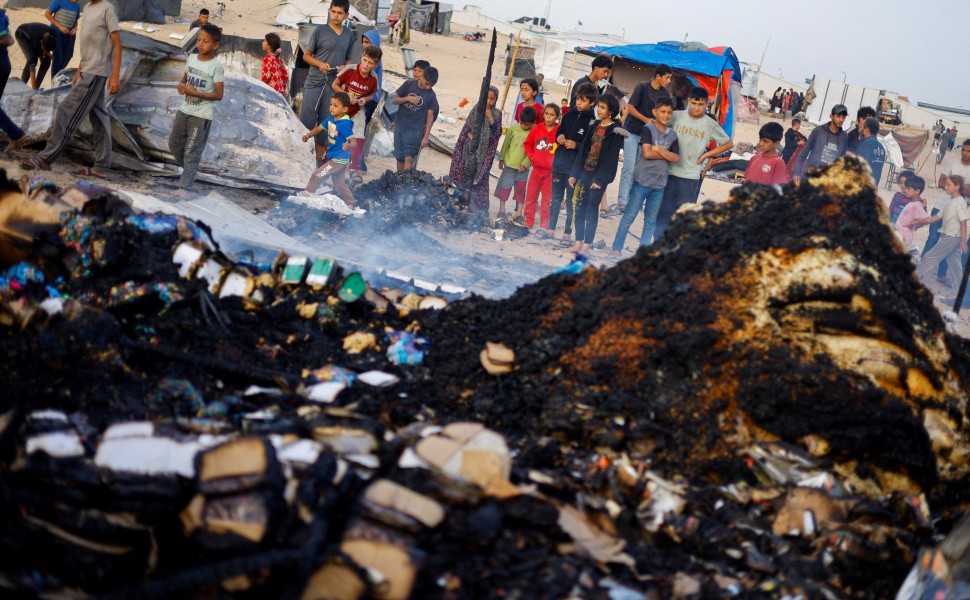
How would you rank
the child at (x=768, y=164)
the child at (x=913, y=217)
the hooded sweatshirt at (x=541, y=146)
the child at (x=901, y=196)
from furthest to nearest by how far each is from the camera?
1. the child at (x=901, y=196)
2. the child at (x=913, y=217)
3. the hooded sweatshirt at (x=541, y=146)
4. the child at (x=768, y=164)

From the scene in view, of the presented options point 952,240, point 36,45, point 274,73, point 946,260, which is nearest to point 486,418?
point 274,73

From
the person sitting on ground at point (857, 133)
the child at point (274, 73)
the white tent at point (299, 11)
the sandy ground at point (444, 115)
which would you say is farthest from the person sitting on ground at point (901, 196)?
the white tent at point (299, 11)

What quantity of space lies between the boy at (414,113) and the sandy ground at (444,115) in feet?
2.82

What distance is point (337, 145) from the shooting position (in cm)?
835

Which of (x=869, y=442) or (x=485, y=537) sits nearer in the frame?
(x=485, y=537)

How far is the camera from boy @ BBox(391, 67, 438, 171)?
987cm

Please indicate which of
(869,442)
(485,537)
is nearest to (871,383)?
(869,442)

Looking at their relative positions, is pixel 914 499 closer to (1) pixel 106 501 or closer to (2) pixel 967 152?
(1) pixel 106 501

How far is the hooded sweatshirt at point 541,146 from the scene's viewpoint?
9.53 meters

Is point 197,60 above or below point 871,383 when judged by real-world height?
above

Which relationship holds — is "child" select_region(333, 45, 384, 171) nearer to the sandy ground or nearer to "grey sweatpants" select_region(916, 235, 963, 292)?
the sandy ground

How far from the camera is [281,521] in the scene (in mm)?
2584

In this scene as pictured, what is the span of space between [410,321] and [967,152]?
9.21 meters

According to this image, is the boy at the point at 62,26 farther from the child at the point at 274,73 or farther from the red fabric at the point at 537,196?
the red fabric at the point at 537,196
